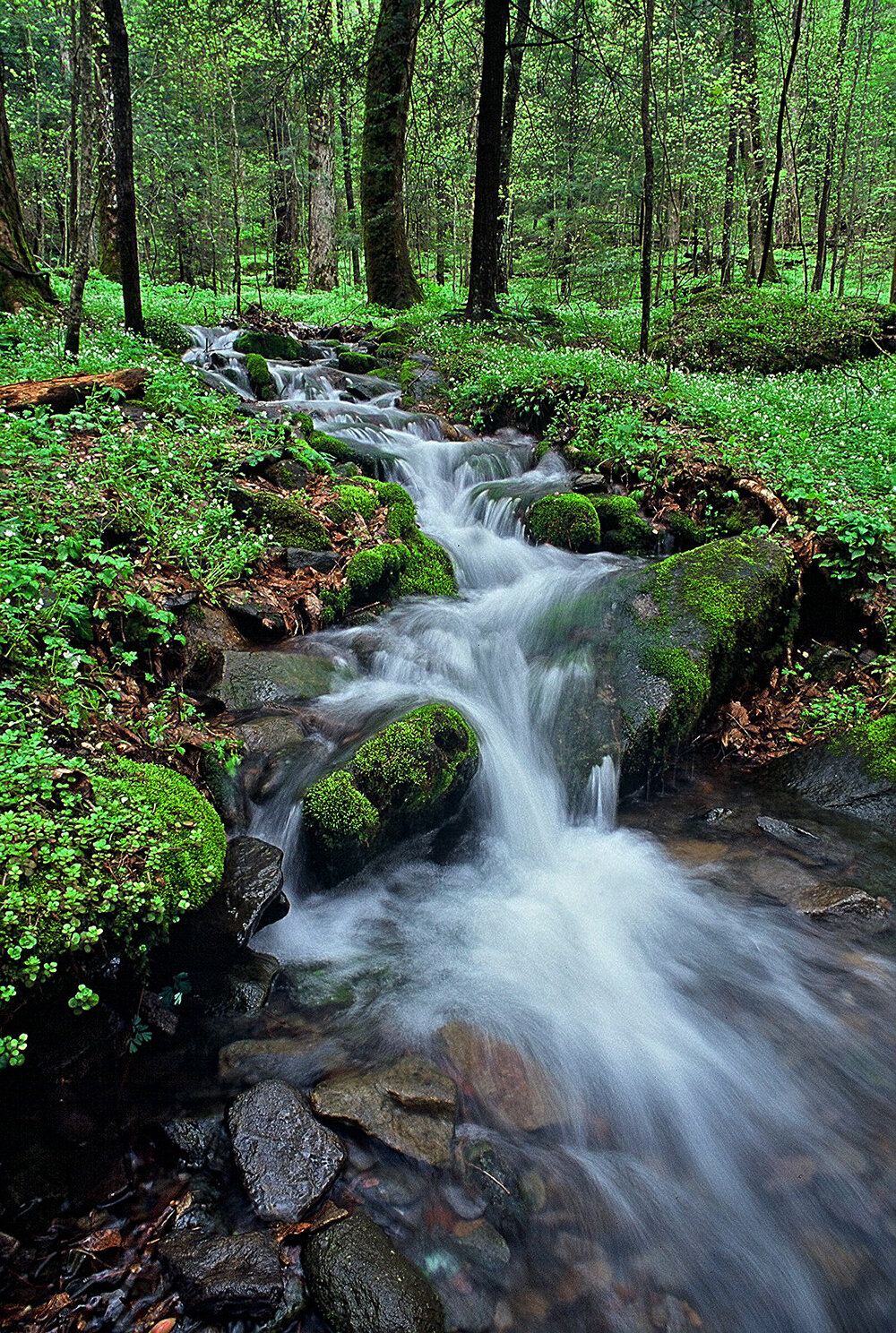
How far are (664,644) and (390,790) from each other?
270cm

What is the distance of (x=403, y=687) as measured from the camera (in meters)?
5.69

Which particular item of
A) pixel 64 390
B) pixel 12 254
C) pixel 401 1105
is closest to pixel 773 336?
pixel 64 390

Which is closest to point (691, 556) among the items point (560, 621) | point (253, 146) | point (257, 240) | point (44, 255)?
point (560, 621)

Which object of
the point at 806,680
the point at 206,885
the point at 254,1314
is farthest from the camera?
the point at 806,680

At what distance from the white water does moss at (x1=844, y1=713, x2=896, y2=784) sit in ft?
5.20

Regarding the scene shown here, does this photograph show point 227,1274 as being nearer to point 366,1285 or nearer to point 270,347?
point 366,1285

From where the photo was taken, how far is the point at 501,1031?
376 cm

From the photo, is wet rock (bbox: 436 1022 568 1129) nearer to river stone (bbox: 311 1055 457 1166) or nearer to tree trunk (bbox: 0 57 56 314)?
river stone (bbox: 311 1055 457 1166)

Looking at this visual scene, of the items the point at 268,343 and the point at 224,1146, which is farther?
the point at 268,343

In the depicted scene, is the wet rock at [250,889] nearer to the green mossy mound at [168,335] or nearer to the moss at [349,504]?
the moss at [349,504]

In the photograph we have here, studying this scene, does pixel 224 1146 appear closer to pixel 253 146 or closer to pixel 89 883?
pixel 89 883

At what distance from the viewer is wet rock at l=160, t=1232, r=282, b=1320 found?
2398mm

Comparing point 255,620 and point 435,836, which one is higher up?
point 255,620

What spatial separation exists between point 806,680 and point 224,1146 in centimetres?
557
